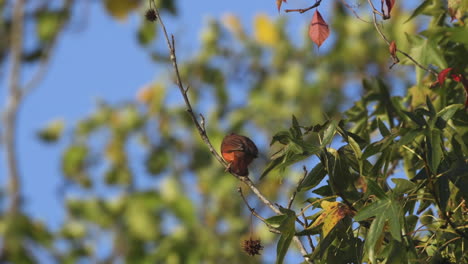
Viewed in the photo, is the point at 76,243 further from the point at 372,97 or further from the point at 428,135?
the point at 428,135

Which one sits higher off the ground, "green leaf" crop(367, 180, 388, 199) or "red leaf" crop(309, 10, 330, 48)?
"red leaf" crop(309, 10, 330, 48)

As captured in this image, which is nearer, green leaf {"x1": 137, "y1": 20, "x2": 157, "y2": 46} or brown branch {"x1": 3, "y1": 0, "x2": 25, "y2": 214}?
brown branch {"x1": 3, "y1": 0, "x2": 25, "y2": 214}

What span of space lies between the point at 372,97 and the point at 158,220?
2.97 m

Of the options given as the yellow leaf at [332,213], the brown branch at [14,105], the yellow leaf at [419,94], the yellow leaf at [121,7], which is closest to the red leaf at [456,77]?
the yellow leaf at [419,94]

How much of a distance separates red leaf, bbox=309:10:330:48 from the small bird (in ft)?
1.52

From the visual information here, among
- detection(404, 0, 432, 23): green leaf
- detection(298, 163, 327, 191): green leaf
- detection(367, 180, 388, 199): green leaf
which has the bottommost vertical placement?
detection(367, 180, 388, 199): green leaf

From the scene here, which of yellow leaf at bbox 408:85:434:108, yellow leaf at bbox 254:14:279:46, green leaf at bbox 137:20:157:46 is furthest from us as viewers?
yellow leaf at bbox 254:14:279:46

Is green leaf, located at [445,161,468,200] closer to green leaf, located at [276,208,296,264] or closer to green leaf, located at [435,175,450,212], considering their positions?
green leaf, located at [435,175,450,212]

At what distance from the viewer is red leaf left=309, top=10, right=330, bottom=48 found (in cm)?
227

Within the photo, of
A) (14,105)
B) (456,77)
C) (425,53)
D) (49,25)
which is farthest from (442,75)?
(49,25)

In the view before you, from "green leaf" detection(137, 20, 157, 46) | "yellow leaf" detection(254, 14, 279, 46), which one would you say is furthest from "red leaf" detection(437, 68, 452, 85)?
"yellow leaf" detection(254, 14, 279, 46)

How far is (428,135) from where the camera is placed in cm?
192

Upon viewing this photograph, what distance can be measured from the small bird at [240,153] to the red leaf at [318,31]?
0.46 m

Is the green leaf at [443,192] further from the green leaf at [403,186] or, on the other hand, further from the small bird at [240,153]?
the small bird at [240,153]
